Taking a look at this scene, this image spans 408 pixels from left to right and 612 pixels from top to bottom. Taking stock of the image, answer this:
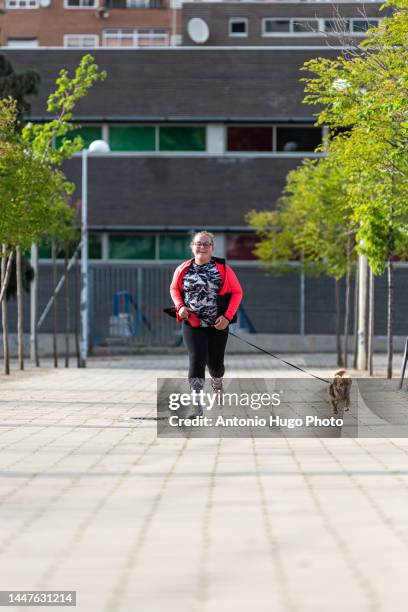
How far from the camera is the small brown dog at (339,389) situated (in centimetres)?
1350

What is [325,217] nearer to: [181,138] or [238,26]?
[181,138]

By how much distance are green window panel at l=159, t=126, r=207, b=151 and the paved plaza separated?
34207 mm

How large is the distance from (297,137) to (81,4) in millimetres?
24681

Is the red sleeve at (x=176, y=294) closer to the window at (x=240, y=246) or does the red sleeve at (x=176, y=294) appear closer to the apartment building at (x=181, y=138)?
the window at (x=240, y=246)

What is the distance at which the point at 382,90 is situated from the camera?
18219mm

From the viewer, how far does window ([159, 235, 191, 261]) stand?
46844mm

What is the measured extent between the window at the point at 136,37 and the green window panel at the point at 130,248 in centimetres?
2404

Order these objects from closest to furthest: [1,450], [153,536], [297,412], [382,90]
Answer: [153,536], [1,450], [297,412], [382,90]

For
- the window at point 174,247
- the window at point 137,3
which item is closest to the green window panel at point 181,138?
the window at point 174,247

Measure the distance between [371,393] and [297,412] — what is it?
169 inches

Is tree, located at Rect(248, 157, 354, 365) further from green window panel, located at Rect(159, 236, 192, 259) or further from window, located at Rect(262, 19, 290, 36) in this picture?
window, located at Rect(262, 19, 290, 36)

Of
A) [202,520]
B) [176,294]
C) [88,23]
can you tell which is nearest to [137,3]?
[88,23]

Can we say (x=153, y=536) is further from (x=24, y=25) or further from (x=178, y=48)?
(x=24, y=25)

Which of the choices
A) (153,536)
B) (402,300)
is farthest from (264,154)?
(153,536)
